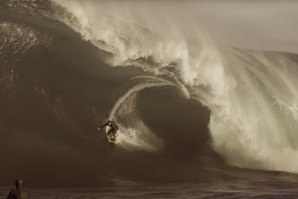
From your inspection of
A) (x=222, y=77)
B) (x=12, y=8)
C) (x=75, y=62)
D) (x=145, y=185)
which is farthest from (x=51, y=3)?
(x=145, y=185)

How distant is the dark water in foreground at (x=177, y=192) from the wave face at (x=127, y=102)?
2.77 feet

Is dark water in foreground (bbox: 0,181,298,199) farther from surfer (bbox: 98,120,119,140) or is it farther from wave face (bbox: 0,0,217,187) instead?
surfer (bbox: 98,120,119,140)

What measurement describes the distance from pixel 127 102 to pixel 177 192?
6.99 meters

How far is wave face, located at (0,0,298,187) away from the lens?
16.1 metres

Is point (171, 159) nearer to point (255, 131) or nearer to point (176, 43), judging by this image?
point (255, 131)

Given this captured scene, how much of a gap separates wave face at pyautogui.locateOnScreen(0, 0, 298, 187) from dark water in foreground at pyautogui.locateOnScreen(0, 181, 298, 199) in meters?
0.84

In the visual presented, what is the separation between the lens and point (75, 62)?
2128 cm

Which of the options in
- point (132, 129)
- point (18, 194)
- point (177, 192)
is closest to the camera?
point (18, 194)

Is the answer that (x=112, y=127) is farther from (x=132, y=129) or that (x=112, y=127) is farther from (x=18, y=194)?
(x=18, y=194)

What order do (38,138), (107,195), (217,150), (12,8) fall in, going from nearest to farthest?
(107,195) < (38,138) < (217,150) < (12,8)

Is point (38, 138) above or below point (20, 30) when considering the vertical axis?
below

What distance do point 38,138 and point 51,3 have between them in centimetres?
904

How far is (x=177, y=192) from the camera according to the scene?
501 inches

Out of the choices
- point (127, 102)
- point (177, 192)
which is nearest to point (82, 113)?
point (127, 102)
